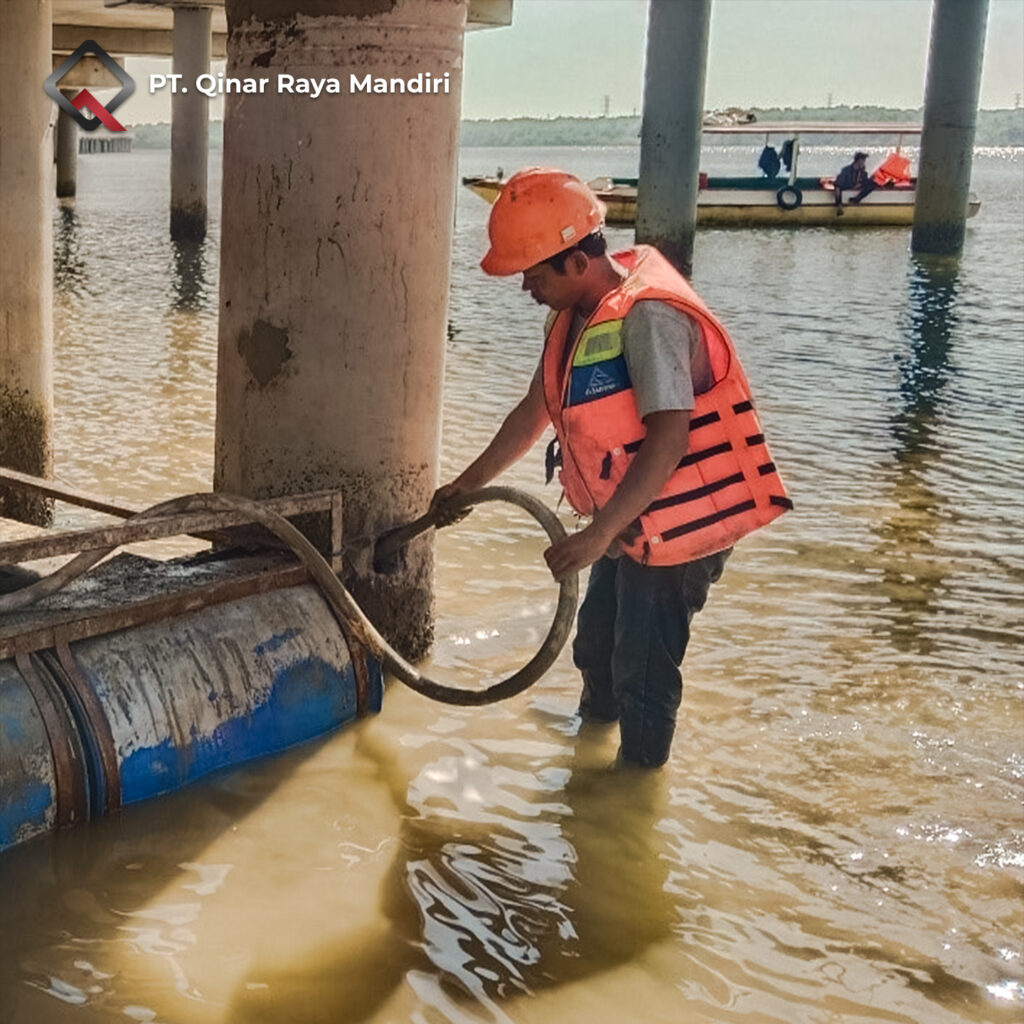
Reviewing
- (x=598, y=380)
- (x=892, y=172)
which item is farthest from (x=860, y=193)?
(x=598, y=380)

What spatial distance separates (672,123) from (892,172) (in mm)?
16861

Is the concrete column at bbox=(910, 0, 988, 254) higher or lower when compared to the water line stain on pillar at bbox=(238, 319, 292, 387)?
higher

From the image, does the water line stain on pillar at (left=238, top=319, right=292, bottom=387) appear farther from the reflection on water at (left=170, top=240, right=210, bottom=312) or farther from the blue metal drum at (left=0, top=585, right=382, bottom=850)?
the reflection on water at (left=170, top=240, right=210, bottom=312)

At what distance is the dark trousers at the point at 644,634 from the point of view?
4.67 metres

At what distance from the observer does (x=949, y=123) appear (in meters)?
30.7

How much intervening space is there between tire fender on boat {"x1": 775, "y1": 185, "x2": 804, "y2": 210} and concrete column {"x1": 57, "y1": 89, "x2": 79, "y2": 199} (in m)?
18.6

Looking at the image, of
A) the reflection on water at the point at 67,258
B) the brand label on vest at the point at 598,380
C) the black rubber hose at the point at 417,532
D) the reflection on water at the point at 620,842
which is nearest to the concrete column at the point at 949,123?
the reflection on water at the point at 67,258

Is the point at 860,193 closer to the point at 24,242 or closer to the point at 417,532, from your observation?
the point at 24,242

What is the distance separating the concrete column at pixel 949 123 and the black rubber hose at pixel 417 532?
90.6ft

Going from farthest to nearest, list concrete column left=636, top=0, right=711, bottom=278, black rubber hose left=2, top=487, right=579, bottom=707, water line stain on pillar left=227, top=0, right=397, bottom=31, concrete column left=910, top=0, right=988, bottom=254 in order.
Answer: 1. concrete column left=910, top=0, right=988, bottom=254
2. concrete column left=636, top=0, right=711, bottom=278
3. water line stain on pillar left=227, top=0, right=397, bottom=31
4. black rubber hose left=2, top=487, right=579, bottom=707

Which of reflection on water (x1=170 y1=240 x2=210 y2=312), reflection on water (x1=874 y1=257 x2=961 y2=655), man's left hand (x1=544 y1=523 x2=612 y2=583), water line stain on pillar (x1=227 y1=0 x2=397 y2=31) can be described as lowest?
reflection on water (x1=874 y1=257 x2=961 y2=655)

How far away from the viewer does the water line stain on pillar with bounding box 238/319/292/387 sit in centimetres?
518

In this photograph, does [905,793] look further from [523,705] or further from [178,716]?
[178,716]

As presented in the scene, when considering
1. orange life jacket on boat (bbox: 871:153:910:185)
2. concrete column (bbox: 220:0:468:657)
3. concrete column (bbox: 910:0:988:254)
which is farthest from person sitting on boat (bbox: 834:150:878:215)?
concrete column (bbox: 220:0:468:657)
